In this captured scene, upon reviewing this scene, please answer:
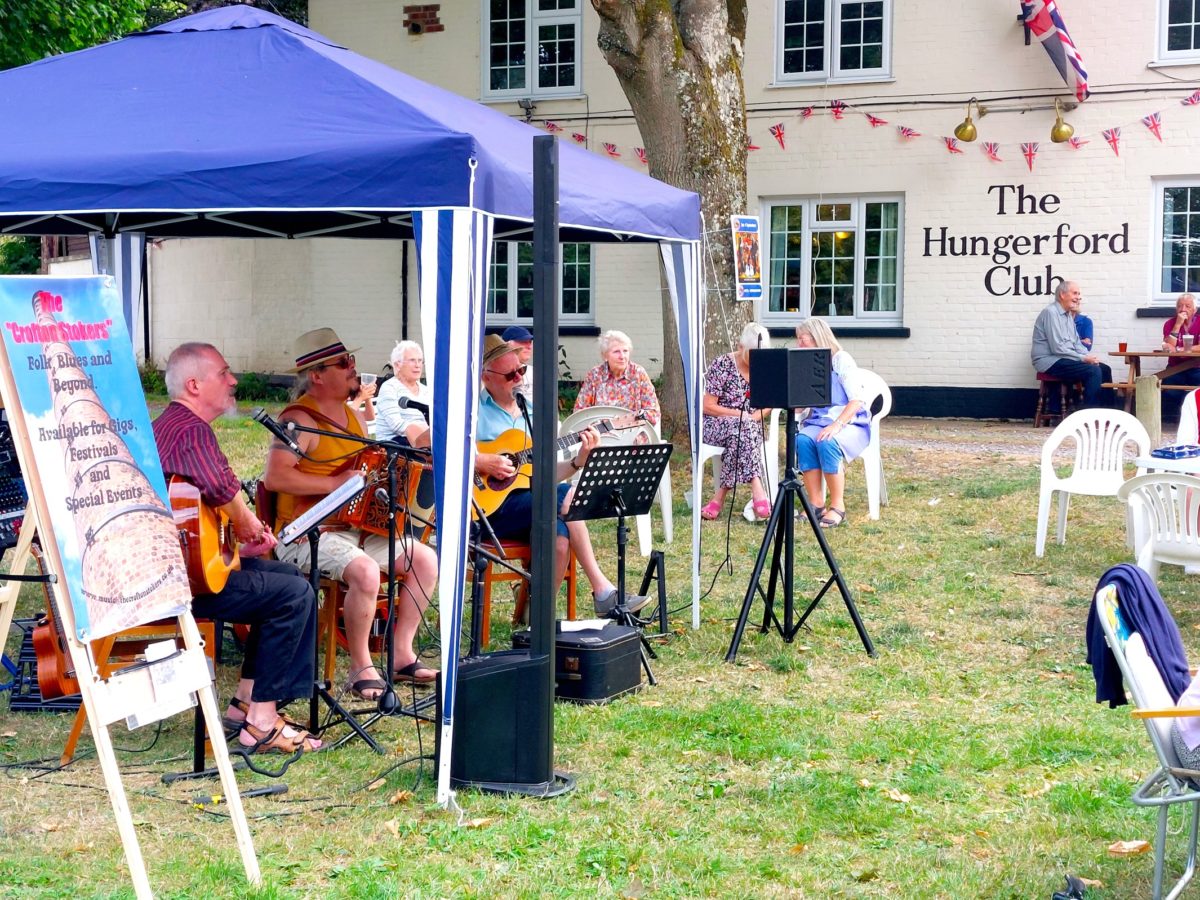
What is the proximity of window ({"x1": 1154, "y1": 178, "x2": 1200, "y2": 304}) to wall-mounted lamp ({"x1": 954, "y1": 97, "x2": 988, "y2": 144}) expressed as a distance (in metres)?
1.98

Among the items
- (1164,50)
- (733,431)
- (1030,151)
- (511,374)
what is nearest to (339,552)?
(511,374)

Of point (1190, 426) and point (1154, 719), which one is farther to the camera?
point (1190, 426)

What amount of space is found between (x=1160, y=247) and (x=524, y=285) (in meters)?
7.45

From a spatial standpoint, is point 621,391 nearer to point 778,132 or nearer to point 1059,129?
point 1059,129

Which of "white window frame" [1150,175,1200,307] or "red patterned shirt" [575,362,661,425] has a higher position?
"white window frame" [1150,175,1200,307]

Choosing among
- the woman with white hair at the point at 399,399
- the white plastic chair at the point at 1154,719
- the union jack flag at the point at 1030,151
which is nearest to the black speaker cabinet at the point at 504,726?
the white plastic chair at the point at 1154,719

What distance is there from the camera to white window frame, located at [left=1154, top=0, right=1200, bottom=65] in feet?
48.7

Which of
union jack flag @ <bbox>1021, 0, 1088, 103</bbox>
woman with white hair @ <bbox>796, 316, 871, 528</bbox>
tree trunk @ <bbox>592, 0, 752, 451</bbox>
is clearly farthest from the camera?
union jack flag @ <bbox>1021, 0, 1088, 103</bbox>

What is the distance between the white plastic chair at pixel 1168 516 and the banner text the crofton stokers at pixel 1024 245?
8.95 m

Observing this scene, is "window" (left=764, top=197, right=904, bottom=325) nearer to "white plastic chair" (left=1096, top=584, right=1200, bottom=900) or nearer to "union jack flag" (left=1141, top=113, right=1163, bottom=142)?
"union jack flag" (left=1141, top=113, right=1163, bottom=142)

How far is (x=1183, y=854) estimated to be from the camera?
4.07m

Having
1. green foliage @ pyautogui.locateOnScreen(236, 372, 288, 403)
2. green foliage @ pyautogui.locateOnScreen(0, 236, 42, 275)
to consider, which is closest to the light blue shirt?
green foliage @ pyautogui.locateOnScreen(236, 372, 288, 403)

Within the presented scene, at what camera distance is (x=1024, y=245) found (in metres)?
15.5

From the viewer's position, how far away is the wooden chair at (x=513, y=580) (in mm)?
6344
